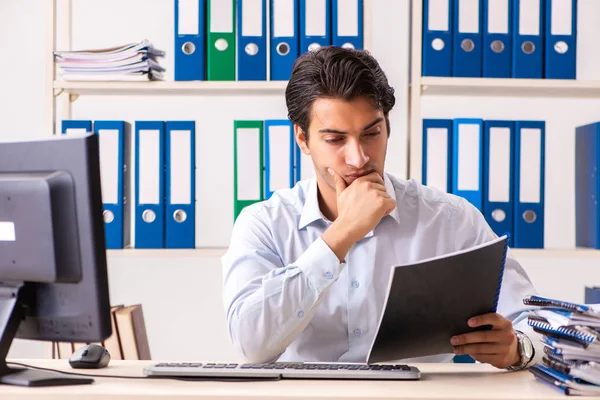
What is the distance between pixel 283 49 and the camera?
2.17 meters

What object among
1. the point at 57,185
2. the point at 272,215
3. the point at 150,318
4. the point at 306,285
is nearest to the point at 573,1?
the point at 272,215

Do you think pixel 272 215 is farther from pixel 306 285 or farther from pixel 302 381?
pixel 302 381

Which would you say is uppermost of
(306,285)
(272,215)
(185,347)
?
(272,215)

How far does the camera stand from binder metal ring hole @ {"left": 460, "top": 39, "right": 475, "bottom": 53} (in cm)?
212

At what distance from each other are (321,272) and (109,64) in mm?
1167

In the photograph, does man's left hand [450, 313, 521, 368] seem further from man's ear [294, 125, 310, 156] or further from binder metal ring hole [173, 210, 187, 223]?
binder metal ring hole [173, 210, 187, 223]

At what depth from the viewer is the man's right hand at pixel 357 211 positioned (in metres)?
1.41

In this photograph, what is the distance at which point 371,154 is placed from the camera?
1605 millimetres

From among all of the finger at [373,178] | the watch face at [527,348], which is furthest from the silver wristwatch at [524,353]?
the finger at [373,178]

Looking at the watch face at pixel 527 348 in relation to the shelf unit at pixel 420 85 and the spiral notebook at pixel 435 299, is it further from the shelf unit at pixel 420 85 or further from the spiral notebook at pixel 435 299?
the shelf unit at pixel 420 85

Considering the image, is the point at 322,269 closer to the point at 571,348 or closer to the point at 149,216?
the point at 571,348

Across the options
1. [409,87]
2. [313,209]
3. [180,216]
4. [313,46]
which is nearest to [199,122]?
[180,216]

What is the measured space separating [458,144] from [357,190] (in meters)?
0.68

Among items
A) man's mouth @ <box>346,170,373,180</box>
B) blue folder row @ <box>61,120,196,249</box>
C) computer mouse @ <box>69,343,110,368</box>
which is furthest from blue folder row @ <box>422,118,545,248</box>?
computer mouse @ <box>69,343,110,368</box>
